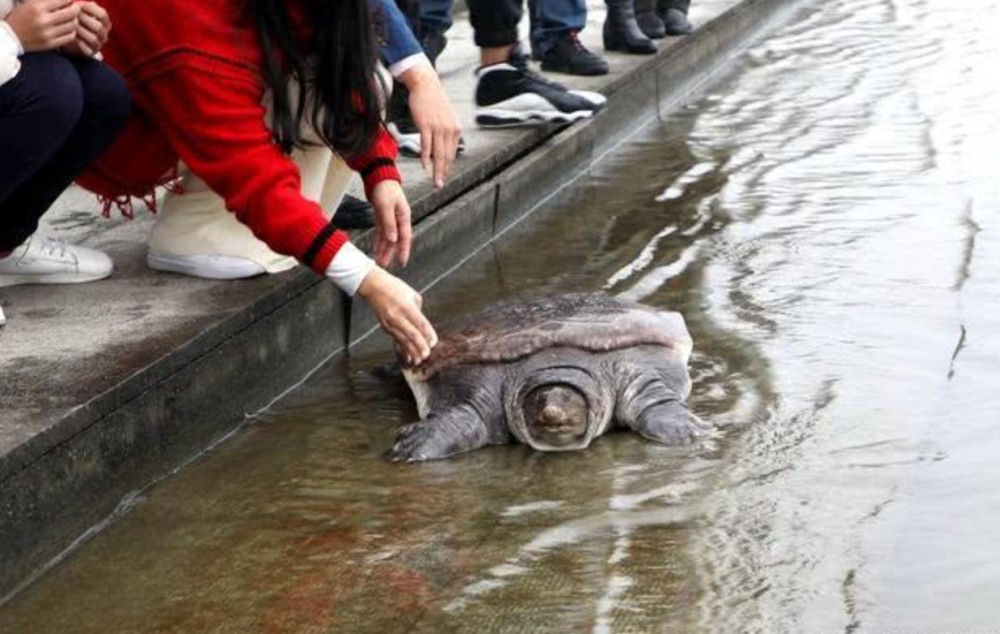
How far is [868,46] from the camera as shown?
1056 cm

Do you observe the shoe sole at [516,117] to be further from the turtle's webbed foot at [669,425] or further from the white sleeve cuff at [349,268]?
the white sleeve cuff at [349,268]

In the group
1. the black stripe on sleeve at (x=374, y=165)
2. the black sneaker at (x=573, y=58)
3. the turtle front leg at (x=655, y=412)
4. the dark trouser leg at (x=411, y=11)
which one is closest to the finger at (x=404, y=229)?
the black stripe on sleeve at (x=374, y=165)

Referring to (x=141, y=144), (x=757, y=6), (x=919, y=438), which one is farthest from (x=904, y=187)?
(x=757, y=6)

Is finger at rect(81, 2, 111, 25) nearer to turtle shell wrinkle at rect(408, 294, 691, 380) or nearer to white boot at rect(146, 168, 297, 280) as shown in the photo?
white boot at rect(146, 168, 297, 280)

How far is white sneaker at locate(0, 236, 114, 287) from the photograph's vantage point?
4.76 meters

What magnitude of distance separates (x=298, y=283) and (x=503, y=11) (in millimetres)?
2449

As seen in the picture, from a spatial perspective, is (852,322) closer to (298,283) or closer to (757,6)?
(298,283)

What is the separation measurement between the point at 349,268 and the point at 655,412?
0.81 metres

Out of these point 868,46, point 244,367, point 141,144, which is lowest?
point 868,46

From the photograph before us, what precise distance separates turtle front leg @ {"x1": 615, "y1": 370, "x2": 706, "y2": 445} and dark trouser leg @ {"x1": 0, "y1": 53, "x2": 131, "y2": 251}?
1388mm

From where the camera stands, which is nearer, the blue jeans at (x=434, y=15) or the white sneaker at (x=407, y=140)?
the white sneaker at (x=407, y=140)

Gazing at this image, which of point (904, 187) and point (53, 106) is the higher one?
point (53, 106)

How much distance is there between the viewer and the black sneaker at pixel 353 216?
5406 mm

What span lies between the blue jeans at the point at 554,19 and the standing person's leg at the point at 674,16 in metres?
1.57
